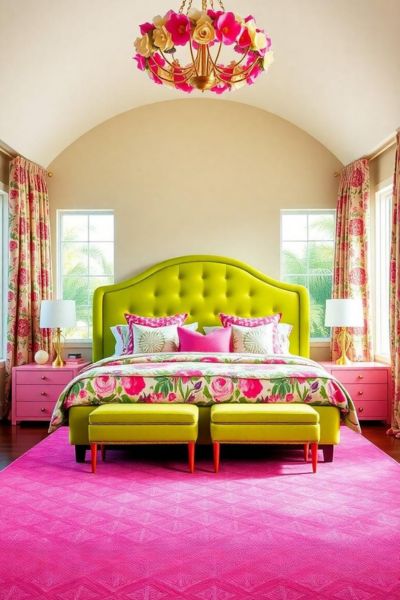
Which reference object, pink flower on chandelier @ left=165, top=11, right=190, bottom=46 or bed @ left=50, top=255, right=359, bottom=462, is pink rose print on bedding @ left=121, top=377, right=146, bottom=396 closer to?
bed @ left=50, top=255, right=359, bottom=462

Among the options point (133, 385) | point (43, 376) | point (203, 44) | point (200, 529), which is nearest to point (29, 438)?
point (43, 376)

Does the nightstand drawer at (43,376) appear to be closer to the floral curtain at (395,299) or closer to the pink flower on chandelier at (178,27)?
the floral curtain at (395,299)

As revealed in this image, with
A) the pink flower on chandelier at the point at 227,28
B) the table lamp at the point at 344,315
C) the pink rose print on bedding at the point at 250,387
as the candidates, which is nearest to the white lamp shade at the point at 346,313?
the table lamp at the point at 344,315

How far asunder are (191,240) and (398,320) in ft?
7.69

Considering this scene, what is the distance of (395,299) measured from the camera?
511 centimetres

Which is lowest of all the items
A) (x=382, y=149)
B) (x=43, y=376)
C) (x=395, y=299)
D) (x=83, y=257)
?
(x=43, y=376)

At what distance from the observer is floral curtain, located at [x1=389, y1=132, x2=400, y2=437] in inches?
198

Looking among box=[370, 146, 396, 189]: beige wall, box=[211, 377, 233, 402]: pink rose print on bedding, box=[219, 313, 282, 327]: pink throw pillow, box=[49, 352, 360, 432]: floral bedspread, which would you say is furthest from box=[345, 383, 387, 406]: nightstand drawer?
box=[370, 146, 396, 189]: beige wall

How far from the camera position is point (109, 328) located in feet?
20.0

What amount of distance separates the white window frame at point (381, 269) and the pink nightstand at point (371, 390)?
0.44 metres

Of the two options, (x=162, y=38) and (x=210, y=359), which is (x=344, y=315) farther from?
(x=162, y=38)

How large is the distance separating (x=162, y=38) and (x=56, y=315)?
330 cm

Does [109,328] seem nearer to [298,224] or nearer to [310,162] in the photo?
[298,224]

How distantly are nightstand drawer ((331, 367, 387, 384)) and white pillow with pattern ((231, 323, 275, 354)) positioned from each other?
67cm
